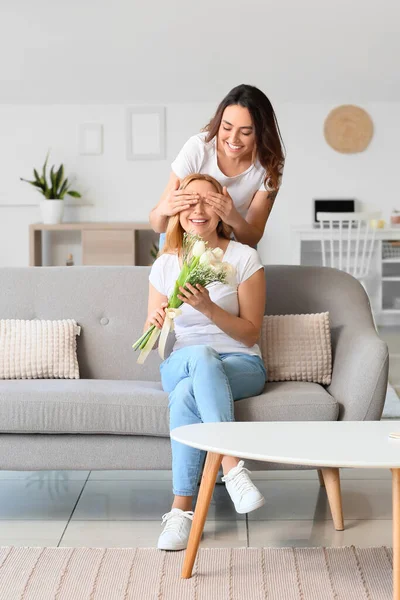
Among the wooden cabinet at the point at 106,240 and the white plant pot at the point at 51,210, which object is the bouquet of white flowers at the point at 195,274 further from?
the white plant pot at the point at 51,210

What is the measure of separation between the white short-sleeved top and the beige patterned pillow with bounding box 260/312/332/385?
0.43m

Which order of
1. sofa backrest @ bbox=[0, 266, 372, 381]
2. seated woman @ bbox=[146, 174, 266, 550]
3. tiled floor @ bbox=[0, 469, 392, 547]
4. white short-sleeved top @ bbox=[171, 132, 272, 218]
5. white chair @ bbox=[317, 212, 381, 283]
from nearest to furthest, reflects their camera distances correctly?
1. seated woman @ bbox=[146, 174, 266, 550]
2. tiled floor @ bbox=[0, 469, 392, 547]
3. white short-sleeved top @ bbox=[171, 132, 272, 218]
4. sofa backrest @ bbox=[0, 266, 372, 381]
5. white chair @ bbox=[317, 212, 381, 283]

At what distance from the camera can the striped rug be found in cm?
204

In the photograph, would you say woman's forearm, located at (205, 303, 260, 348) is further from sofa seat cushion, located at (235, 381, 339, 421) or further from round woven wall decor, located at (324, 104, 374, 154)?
round woven wall decor, located at (324, 104, 374, 154)

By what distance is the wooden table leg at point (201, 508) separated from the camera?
2068 mm

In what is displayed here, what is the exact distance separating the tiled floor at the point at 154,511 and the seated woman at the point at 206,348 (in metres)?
0.20

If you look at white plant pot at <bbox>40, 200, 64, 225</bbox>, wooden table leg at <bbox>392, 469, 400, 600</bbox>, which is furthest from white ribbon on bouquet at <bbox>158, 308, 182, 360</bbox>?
white plant pot at <bbox>40, 200, 64, 225</bbox>

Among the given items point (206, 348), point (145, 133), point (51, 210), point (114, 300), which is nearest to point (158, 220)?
point (114, 300)

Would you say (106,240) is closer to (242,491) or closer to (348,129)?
(348,129)

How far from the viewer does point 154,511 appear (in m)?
2.61

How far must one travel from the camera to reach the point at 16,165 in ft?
24.4

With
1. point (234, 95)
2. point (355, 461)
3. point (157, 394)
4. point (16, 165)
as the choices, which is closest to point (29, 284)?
point (157, 394)

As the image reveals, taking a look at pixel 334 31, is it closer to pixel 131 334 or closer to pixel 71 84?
pixel 71 84

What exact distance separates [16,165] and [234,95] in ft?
16.4
